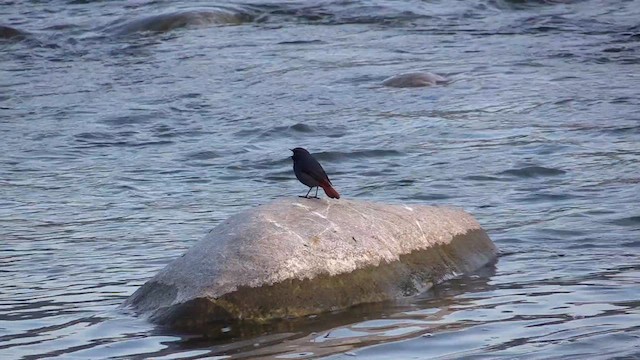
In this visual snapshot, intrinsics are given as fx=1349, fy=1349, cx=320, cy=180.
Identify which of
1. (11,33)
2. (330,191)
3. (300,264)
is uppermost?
(330,191)

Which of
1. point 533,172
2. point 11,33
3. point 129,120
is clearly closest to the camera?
point 533,172

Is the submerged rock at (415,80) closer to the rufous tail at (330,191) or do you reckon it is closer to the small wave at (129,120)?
the small wave at (129,120)

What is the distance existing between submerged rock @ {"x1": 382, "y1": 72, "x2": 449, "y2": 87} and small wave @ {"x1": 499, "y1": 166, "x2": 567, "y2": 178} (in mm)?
3524

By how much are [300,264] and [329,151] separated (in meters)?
4.76

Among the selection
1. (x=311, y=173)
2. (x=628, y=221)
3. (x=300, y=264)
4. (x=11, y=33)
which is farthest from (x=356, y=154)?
(x=11, y=33)

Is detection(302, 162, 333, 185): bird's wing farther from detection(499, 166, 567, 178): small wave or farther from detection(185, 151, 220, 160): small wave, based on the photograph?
detection(185, 151, 220, 160): small wave

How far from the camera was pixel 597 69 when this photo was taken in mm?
13438

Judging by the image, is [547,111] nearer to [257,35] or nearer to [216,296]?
[257,35]

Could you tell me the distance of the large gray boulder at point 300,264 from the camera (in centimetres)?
587

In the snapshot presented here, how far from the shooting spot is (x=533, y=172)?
9.69 meters

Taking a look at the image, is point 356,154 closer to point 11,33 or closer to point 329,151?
point 329,151

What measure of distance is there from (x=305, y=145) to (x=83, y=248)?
365cm

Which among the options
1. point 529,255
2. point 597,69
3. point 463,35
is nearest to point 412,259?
point 529,255

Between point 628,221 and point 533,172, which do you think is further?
point 533,172
